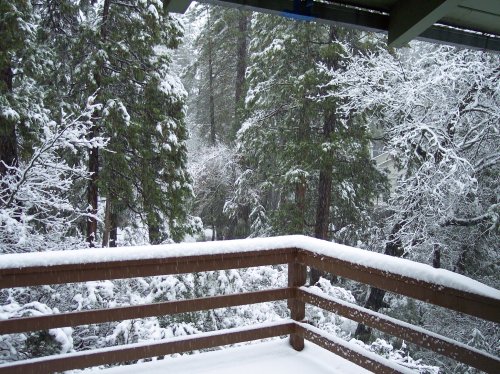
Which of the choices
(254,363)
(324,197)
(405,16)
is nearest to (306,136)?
(324,197)

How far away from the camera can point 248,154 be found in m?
18.4

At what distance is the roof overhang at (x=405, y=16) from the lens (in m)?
2.56

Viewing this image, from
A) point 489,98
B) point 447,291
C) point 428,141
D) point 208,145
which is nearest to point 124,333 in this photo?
point 447,291

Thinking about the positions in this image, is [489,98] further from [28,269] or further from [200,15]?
[200,15]

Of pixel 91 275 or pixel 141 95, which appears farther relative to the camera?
pixel 141 95

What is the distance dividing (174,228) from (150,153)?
230 cm

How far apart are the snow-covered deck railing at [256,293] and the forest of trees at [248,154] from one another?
1.85m

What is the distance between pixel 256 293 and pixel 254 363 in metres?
0.60

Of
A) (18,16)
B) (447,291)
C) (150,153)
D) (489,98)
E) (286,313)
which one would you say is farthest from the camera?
(150,153)

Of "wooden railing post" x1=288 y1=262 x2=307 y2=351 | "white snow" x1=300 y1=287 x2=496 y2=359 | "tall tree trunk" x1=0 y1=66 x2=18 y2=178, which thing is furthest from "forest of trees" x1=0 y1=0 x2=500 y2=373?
"white snow" x1=300 y1=287 x2=496 y2=359

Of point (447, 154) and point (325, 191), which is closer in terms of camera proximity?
point (447, 154)

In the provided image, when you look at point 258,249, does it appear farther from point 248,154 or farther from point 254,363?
point 248,154

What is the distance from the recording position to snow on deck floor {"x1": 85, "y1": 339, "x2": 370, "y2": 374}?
138 inches

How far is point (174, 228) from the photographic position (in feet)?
42.2
